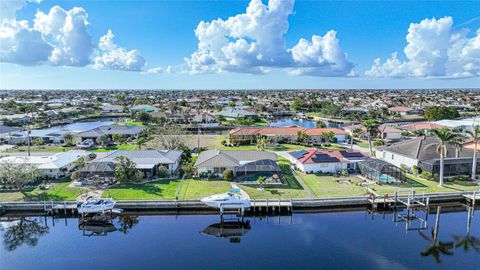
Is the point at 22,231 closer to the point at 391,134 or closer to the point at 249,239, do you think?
the point at 249,239

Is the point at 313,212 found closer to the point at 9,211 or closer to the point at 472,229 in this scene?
the point at 472,229

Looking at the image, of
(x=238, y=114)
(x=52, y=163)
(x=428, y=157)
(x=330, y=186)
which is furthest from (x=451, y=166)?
(x=238, y=114)

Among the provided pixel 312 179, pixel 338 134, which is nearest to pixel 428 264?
pixel 312 179

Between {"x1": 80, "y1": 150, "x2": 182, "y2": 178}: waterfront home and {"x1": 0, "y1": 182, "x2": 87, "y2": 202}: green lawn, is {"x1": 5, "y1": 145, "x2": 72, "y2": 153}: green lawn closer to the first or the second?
{"x1": 80, "y1": 150, "x2": 182, "y2": 178}: waterfront home

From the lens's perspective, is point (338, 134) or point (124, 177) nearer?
point (124, 177)

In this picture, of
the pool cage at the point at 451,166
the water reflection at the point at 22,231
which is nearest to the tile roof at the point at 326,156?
the pool cage at the point at 451,166

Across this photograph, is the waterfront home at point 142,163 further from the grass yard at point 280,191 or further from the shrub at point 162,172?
the grass yard at point 280,191

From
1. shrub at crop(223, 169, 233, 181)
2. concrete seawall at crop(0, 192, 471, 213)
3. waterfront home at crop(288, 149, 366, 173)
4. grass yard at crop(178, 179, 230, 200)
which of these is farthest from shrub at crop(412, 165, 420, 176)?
grass yard at crop(178, 179, 230, 200)
